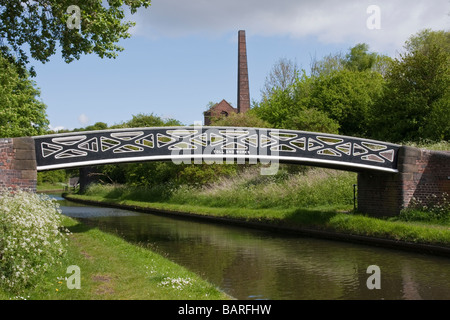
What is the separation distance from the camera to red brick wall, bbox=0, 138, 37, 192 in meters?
11.7

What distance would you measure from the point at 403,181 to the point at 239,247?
5918mm

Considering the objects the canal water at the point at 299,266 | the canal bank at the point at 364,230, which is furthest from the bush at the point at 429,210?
the canal water at the point at 299,266

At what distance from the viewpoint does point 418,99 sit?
78.4ft

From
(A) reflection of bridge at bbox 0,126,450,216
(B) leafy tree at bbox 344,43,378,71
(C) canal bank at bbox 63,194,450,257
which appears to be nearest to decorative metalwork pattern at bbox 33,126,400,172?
(A) reflection of bridge at bbox 0,126,450,216

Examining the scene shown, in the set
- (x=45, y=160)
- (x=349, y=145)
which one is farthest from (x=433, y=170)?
(x=45, y=160)

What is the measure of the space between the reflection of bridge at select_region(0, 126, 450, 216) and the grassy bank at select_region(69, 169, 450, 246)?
1401 millimetres

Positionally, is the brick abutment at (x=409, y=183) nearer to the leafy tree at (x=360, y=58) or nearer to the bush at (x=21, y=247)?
the bush at (x=21, y=247)

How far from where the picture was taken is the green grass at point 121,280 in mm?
6836

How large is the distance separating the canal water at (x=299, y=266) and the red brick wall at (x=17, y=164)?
12.9 feet
